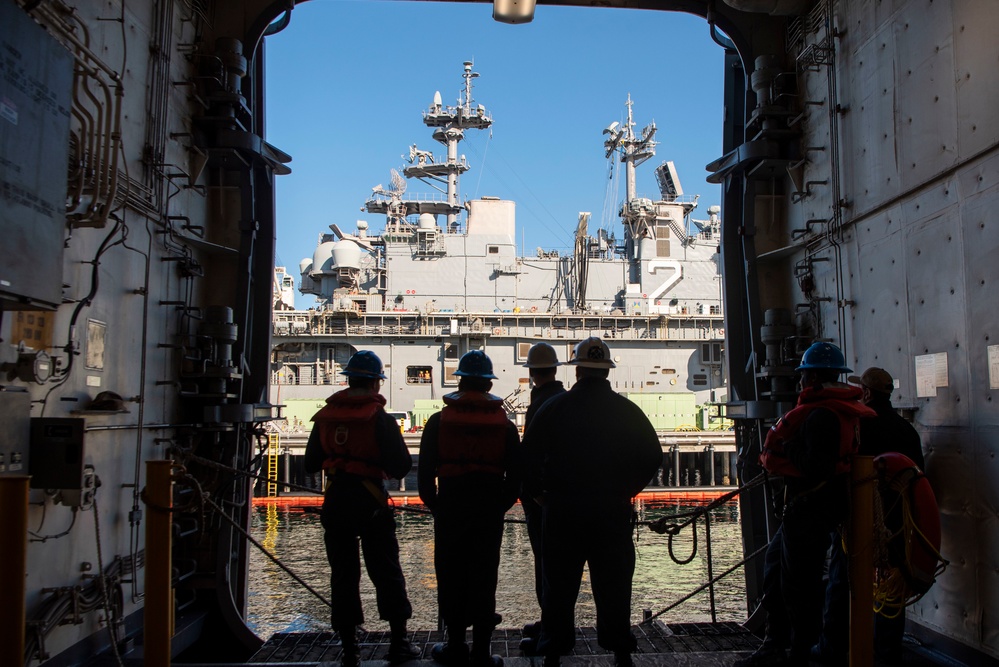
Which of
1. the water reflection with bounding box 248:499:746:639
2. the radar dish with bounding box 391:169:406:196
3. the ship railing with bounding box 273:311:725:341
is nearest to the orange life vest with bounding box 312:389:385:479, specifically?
the water reflection with bounding box 248:499:746:639

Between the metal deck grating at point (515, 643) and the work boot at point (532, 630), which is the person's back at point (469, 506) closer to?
the metal deck grating at point (515, 643)

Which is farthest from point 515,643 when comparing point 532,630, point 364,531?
point 364,531

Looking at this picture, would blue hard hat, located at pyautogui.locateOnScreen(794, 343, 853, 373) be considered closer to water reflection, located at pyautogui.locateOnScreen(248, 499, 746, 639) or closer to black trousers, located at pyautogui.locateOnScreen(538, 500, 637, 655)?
black trousers, located at pyautogui.locateOnScreen(538, 500, 637, 655)

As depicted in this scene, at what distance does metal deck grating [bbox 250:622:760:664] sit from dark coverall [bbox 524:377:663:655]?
3.18 feet

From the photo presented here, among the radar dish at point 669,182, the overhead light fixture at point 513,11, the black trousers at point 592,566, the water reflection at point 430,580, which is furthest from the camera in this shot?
the radar dish at point 669,182

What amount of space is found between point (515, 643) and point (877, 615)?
2.39 m

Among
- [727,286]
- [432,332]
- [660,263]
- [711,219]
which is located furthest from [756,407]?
[711,219]

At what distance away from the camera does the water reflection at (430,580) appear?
1272cm

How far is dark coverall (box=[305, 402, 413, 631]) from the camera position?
4.37 m

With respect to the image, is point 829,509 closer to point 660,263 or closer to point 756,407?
point 756,407

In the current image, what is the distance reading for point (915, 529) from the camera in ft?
13.6

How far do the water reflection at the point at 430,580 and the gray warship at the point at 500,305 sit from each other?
349 inches

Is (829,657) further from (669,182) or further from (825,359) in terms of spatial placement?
(669,182)

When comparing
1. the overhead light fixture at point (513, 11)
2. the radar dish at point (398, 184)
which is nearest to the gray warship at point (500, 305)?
the radar dish at point (398, 184)
